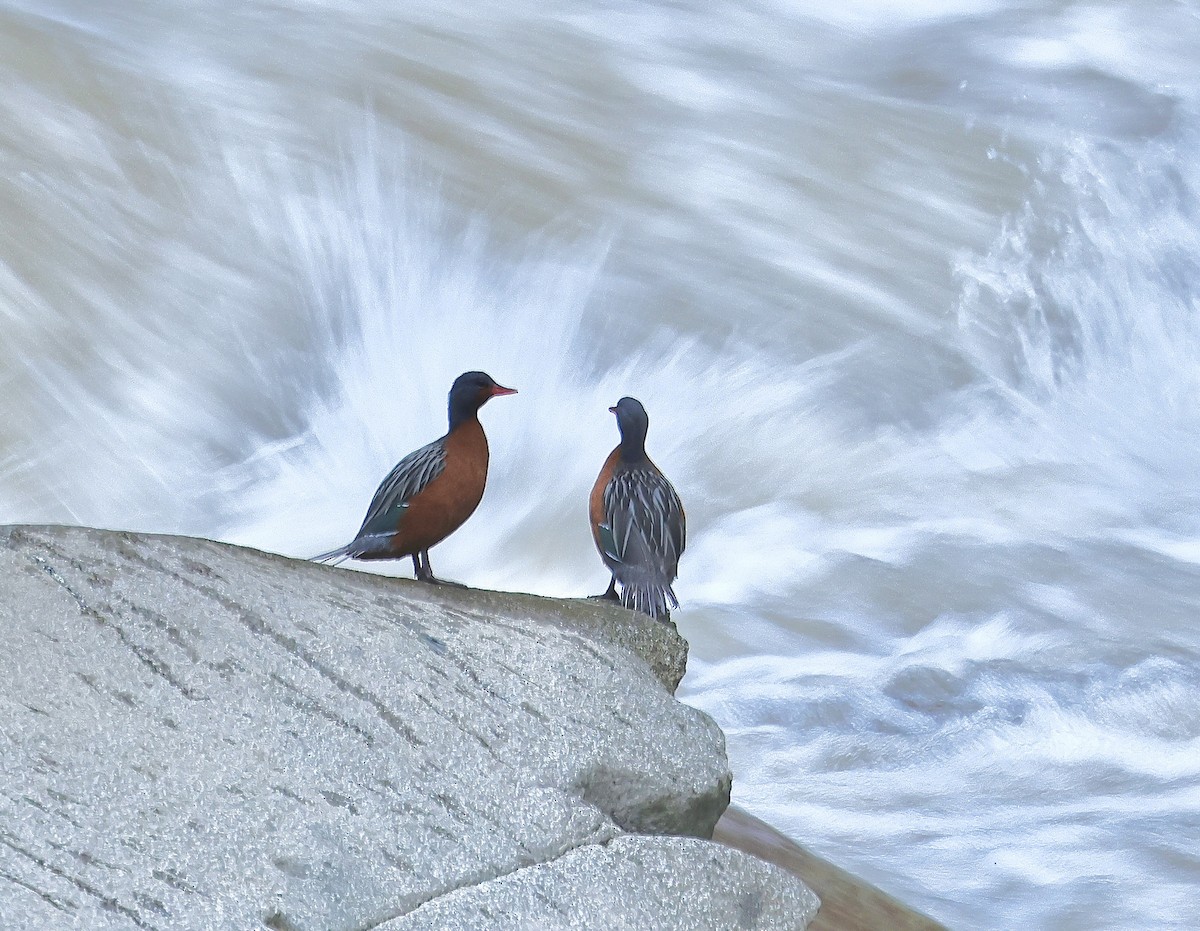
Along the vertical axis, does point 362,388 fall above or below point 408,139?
below

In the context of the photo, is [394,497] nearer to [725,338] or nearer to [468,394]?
[468,394]

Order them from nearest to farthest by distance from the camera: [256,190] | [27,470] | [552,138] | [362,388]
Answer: [27,470], [362,388], [256,190], [552,138]

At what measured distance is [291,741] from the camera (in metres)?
3.00

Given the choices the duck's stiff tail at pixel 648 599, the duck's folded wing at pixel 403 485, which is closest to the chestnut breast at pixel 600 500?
the duck's stiff tail at pixel 648 599

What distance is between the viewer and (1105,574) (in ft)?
28.5

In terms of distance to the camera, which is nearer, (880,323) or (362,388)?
(362,388)

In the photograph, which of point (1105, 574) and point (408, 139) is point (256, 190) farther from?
point (1105, 574)

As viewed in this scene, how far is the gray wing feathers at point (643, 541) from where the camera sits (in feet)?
12.9

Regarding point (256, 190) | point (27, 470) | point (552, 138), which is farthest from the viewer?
point (552, 138)

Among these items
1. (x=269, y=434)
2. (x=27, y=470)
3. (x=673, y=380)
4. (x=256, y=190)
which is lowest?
(x=27, y=470)

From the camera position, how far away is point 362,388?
9109 millimetres

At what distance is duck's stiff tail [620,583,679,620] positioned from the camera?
155 inches

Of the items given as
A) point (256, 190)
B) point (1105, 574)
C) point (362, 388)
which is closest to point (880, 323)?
point (1105, 574)

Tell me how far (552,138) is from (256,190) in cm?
206
